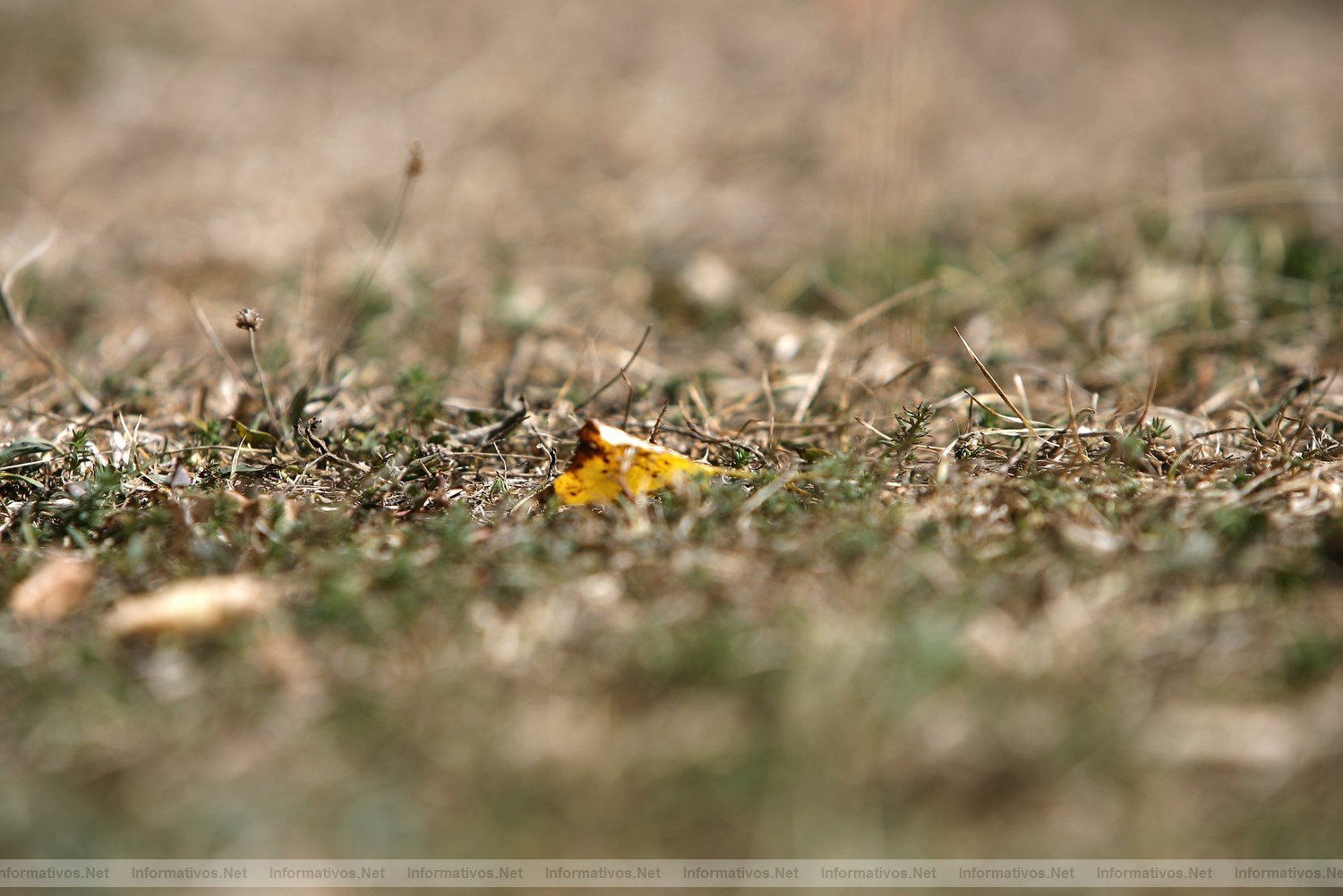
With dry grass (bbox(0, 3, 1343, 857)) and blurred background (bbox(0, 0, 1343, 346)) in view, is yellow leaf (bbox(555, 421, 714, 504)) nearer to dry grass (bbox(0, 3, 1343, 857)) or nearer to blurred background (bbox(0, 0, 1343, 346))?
dry grass (bbox(0, 3, 1343, 857))

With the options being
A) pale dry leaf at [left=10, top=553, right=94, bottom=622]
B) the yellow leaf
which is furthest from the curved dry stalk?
the yellow leaf

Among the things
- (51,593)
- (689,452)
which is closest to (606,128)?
(689,452)

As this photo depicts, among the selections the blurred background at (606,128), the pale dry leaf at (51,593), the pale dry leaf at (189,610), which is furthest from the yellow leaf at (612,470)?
the blurred background at (606,128)

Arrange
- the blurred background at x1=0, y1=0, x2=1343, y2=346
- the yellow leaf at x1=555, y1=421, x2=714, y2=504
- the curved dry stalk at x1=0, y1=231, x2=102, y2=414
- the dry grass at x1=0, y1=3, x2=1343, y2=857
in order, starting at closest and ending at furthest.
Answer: the dry grass at x1=0, y1=3, x2=1343, y2=857, the yellow leaf at x1=555, y1=421, x2=714, y2=504, the curved dry stalk at x1=0, y1=231, x2=102, y2=414, the blurred background at x1=0, y1=0, x2=1343, y2=346

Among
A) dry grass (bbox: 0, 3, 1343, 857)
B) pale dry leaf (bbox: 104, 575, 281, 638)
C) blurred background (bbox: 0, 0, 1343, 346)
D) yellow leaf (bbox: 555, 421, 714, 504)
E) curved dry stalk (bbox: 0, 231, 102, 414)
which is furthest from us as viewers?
blurred background (bbox: 0, 0, 1343, 346)

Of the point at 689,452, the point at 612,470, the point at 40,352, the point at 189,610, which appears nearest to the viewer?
the point at 189,610

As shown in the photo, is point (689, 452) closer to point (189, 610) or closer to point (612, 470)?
point (612, 470)

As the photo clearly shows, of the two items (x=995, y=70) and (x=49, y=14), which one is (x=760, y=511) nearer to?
(x=995, y=70)
